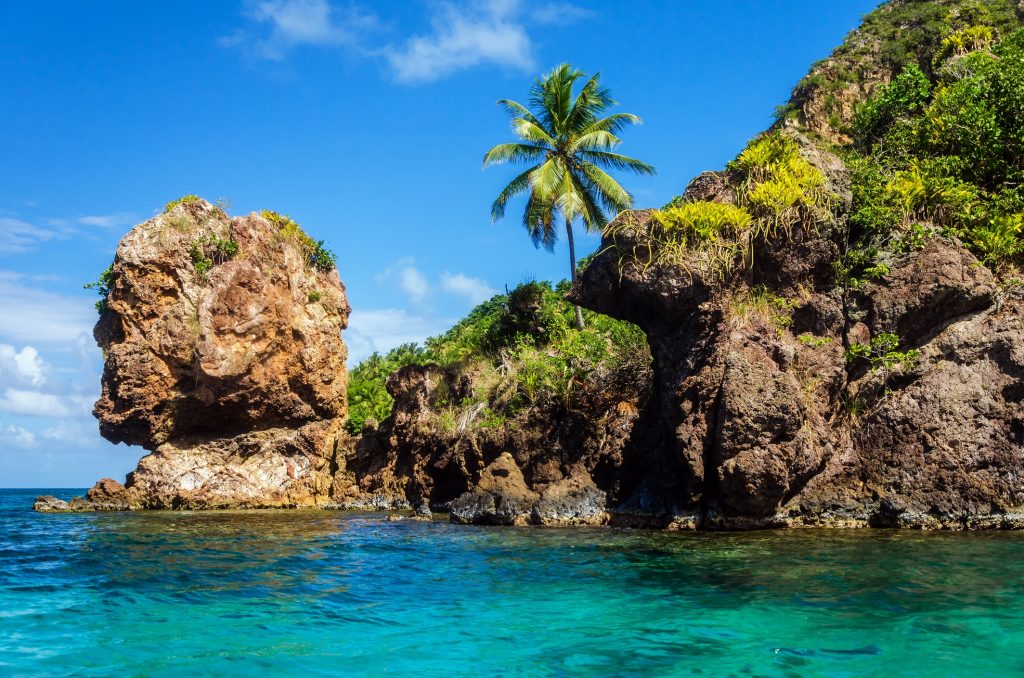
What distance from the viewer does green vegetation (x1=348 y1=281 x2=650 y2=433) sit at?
54.6 ft

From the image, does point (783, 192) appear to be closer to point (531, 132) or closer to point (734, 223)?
point (734, 223)

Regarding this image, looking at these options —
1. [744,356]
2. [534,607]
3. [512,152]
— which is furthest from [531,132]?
[534,607]

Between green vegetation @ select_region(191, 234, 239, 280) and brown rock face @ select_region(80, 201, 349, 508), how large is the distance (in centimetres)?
4

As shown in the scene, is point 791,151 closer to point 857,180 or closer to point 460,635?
point 857,180

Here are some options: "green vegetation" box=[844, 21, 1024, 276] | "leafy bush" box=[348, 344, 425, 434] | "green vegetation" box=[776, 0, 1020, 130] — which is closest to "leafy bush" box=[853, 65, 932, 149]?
"green vegetation" box=[844, 21, 1024, 276]

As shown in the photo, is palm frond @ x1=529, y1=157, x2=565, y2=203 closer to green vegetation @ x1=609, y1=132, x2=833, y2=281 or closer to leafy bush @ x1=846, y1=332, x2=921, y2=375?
green vegetation @ x1=609, y1=132, x2=833, y2=281

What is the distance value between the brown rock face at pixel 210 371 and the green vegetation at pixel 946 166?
1691cm

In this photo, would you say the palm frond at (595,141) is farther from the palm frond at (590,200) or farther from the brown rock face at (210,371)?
the brown rock face at (210,371)

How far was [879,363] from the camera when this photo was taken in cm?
1291

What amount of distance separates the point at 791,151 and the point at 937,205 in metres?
2.87

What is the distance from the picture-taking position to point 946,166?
14.7 metres

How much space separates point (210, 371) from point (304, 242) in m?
6.00

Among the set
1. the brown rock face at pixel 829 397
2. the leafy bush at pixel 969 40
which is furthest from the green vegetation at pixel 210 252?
the leafy bush at pixel 969 40

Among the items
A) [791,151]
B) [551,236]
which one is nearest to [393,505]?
[551,236]
